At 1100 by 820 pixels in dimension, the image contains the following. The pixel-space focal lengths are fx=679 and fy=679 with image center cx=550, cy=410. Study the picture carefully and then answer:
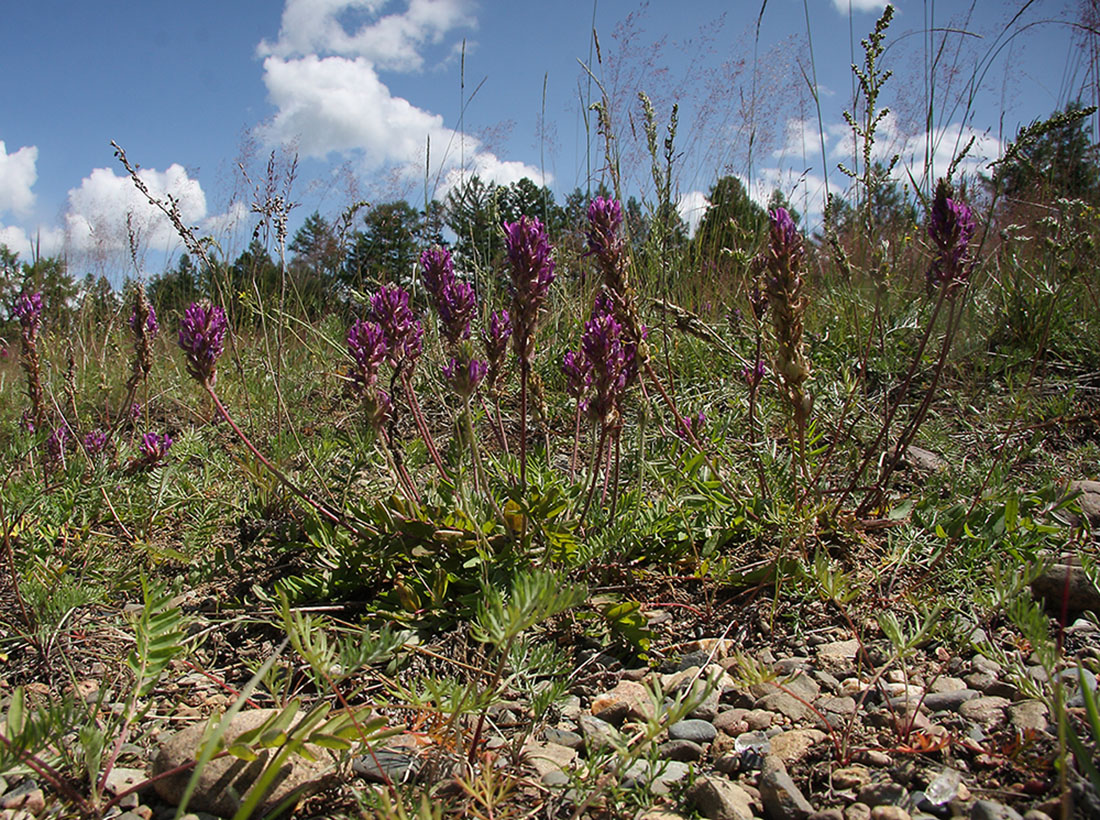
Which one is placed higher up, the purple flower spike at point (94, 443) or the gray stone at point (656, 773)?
the purple flower spike at point (94, 443)

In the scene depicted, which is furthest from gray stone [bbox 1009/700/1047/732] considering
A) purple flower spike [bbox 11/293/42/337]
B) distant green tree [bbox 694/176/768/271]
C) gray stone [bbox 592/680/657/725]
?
distant green tree [bbox 694/176/768/271]

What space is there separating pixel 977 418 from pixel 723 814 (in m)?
2.73

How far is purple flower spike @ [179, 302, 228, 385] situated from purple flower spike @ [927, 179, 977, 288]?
2113mm

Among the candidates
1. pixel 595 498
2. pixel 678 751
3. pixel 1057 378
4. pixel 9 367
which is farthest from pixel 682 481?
pixel 9 367

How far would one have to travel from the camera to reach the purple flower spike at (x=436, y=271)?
2105mm

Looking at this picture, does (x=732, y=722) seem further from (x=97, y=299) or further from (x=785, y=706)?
(x=97, y=299)

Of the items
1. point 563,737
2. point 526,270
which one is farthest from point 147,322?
point 563,737

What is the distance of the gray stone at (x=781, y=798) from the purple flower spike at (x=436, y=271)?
5.00 feet

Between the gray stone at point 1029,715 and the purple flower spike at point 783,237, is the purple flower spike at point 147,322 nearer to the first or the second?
the purple flower spike at point 783,237

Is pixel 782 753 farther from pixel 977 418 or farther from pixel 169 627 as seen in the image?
pixel 977 418

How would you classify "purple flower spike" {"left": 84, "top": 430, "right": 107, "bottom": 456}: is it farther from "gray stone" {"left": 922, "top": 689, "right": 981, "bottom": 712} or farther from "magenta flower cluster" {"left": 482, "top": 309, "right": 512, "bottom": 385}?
"gray stone" {"left": 922, "top": 689, "right": 981, "bottom": 712}

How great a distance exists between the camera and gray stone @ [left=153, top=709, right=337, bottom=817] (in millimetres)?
1254

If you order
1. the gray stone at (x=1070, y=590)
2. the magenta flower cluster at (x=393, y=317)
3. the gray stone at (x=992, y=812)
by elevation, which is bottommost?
the gray stone at (x=992, y=812)

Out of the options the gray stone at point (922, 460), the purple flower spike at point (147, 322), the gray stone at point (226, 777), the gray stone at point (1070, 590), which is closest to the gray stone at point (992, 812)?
the gray stone at point (1070, 590)
